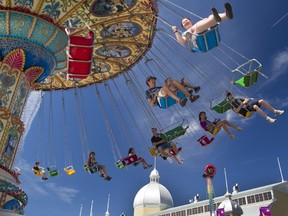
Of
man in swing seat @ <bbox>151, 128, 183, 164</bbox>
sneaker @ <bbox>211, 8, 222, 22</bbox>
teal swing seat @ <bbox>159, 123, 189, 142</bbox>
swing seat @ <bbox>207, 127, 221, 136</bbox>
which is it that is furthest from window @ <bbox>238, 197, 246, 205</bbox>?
sneaker @ <bbox>211, 8, 222, 22</bbox>

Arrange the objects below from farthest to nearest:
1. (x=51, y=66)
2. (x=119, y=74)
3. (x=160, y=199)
A: 1. (x=160, y=199)
2. (x=119, y=74)
3. (x=51, y=66)

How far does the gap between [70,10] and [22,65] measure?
266 centimetres

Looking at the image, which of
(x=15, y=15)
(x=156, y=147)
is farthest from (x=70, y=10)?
(x=156, y=147)

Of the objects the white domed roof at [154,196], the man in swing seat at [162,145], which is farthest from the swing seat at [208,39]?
the white domed roof at [154,196]

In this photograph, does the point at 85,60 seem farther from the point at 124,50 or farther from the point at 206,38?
the point at 124,50

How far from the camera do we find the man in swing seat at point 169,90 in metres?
10.1

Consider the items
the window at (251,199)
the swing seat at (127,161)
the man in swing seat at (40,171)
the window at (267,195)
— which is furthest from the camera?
the window at (251,199)

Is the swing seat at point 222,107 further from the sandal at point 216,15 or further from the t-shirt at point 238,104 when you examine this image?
the sandal at point 216,15

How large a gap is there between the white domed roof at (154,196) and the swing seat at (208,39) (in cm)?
5176

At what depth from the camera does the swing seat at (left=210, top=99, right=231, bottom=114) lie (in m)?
10.6

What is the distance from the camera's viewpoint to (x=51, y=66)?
13.5 m

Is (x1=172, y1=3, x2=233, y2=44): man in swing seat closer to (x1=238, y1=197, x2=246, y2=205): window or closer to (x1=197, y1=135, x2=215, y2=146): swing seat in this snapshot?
(x1=197, y1=135, x2=215, y2=146): swing seat

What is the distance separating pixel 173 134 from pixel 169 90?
7.58ft

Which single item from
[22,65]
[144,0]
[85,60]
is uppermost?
[144,0]
